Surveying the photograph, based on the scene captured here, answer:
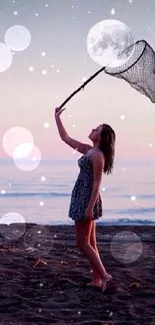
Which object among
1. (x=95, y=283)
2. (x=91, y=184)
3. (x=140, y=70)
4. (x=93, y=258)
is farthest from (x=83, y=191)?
(x=140, y=70)

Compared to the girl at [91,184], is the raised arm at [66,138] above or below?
above

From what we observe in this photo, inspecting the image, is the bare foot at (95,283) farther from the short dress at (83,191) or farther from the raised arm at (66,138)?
the raised arm at (66,138)

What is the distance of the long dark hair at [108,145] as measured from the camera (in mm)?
6734

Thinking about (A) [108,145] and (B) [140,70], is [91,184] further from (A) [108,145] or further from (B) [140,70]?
(B) [140,70]

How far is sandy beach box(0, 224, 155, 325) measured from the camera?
5891 millimetres

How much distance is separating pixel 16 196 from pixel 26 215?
27.7 feet

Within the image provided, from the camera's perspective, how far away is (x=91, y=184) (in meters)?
6.75

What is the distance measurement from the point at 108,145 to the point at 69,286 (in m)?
1.61

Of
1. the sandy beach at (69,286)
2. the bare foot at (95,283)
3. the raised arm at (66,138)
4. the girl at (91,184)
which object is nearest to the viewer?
the sandy beach at (69,286)

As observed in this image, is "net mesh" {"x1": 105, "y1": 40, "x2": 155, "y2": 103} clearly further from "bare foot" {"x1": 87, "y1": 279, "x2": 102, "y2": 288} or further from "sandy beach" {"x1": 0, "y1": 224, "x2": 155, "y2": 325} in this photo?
"sandy beach" {"x1": 0, "y1": 224, "x2": 155, "y2": 325}

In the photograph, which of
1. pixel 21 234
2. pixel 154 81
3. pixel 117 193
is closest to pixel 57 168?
pixel 117 193

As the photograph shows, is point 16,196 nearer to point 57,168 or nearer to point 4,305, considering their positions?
point 57,168

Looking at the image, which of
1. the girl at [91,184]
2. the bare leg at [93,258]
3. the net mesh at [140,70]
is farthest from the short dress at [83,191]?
the net mesh at [140,70]

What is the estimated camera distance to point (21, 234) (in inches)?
486
